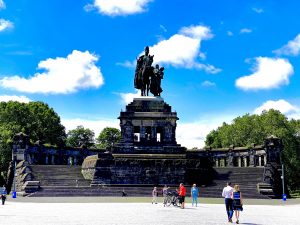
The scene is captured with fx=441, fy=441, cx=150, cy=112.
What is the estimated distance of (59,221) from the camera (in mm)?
18281

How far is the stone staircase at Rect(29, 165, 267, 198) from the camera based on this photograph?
1553 inches

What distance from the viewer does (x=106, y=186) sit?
4312 cm

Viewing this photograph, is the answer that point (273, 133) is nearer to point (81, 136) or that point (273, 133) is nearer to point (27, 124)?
point (27, 124)

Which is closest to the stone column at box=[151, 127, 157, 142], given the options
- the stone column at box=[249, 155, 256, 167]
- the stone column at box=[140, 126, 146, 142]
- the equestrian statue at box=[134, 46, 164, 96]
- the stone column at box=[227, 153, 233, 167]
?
the stone column at box=[140, 126, 146, 142]

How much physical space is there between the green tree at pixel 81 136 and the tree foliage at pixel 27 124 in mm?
32620

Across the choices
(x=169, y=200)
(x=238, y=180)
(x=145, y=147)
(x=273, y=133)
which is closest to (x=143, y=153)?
(x=145, y=147)

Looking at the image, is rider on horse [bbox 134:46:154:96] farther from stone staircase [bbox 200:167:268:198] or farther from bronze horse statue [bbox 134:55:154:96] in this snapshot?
stone staircase [bbox 200:167:268:198]

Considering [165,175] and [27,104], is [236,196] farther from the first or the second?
[27,104]

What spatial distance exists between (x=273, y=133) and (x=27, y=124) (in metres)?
38.5

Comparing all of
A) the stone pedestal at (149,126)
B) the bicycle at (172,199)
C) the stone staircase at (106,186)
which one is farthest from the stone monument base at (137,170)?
the bicycle at (172,199)

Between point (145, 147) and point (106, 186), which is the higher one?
point (145, 147)

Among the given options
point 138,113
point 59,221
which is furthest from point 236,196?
point 138,113

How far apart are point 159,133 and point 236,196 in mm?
35954

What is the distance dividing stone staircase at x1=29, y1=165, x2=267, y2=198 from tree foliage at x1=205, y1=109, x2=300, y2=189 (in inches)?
794
